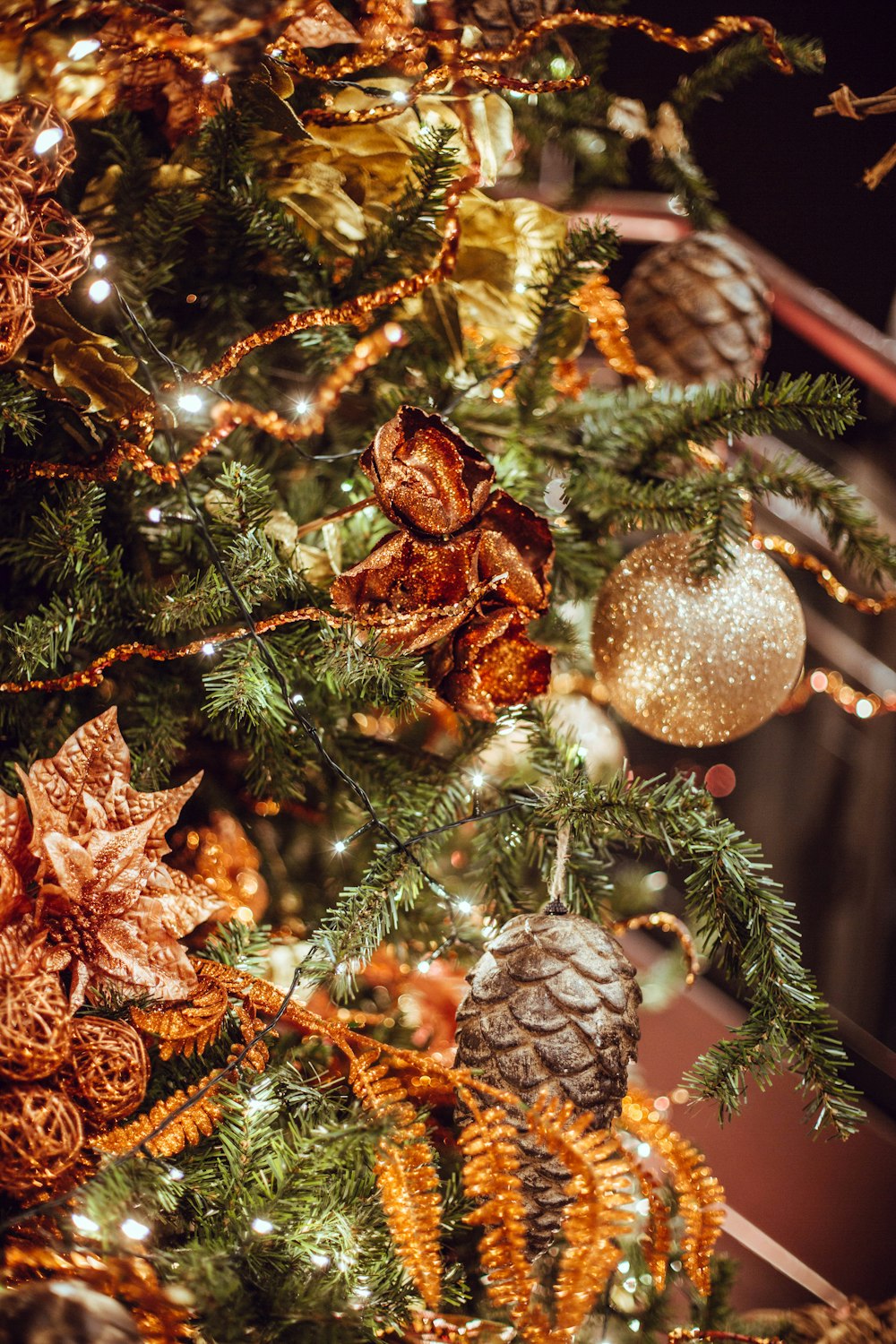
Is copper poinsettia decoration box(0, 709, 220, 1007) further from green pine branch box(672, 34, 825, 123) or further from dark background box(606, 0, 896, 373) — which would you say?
dark background box(606, 0, 896, 373)

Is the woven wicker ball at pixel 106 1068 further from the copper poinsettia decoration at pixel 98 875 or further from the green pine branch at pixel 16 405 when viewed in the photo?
the green pine branch at pixel 16 405

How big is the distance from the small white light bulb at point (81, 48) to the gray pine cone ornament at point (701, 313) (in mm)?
450

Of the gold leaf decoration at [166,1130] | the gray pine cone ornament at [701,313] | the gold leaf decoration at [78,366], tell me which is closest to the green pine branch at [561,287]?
the gray pine cone ornament at [701,313]

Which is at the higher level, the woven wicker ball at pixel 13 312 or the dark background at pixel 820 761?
the woven wicker ball at pixel 13 312

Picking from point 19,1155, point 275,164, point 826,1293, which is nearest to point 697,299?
point 275,164

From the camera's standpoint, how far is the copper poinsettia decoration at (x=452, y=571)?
456 millimetres

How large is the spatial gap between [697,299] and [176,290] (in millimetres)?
399

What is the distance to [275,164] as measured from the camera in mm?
557

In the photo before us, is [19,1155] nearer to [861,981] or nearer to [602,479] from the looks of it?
[602,479]

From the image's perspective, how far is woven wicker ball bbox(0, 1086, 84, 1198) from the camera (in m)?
0.37

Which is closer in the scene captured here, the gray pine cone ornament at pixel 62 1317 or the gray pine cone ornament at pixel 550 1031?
→ the gray pine cone ornament at pixel 62 1317

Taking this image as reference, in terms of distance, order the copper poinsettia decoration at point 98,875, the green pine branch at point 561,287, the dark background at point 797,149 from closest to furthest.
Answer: the copper poinsettia decoration at point 98,875
the green pine branch at point 561,287
the dark background at point 797,149

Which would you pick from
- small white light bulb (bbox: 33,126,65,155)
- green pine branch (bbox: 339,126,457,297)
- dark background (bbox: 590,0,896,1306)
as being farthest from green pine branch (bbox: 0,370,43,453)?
dark background (bbox: 590,0,896,1306)

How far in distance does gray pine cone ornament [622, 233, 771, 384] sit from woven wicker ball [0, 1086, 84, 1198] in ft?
2.13
